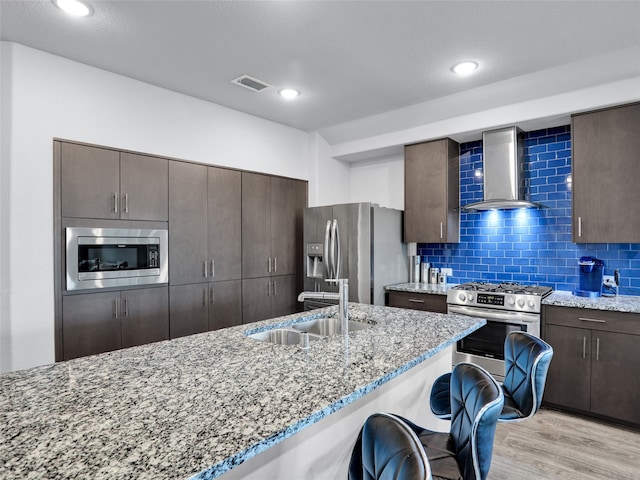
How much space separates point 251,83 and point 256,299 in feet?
A: 7.00

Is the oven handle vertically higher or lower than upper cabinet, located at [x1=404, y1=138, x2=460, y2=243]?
lower

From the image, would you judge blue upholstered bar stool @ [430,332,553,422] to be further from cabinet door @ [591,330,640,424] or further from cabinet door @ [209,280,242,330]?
cabinet door @ [209,280,242,330]

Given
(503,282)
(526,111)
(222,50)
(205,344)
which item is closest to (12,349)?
(205,344)

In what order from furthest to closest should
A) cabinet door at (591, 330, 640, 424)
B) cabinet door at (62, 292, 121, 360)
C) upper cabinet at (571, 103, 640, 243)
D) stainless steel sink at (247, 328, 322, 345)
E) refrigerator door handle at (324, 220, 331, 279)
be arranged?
1. refrigerator door handle at (324, 220, 331, 279)
2. upper cabinet at (571, 103, 640, 243)
3. cabinet door at (62, 292, 121, 360)
4. cabinet door at (591, 330, 640, 424)
5. stainless steel sink at (247, 328, 322, 345)

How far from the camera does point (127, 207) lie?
3.15 meters

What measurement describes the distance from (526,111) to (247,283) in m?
3.09

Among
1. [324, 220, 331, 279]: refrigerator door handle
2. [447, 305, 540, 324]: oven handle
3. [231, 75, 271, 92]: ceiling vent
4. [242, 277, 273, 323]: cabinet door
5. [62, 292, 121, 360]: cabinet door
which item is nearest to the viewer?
[62, 292, 121, 360]: cabinet door

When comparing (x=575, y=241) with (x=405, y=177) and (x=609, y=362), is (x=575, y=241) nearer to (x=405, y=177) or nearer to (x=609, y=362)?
(x=609, y=362)

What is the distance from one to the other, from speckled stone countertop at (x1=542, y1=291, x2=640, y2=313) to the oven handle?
0.16 metres

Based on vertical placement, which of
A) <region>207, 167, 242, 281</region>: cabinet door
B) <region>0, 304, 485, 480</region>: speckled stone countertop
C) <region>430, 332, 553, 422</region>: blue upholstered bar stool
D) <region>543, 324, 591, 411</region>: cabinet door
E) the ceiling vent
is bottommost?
<region>543, 324, 591, 411</region>: cabinet door

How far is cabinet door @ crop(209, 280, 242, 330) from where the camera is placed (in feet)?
12.2

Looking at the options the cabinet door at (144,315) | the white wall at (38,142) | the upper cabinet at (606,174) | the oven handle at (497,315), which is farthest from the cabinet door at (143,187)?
the upper cabinet at (606,174)

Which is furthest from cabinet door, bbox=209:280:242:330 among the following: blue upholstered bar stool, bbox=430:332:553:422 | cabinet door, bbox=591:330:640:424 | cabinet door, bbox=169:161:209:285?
cabinet door, bbox=591:330:640:424

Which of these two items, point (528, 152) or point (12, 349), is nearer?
point (12, 349)
